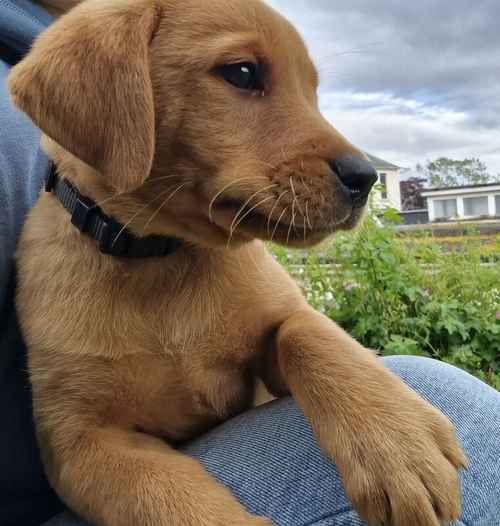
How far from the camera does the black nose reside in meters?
1.19

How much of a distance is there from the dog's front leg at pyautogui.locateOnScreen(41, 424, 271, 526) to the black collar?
36 centimetres

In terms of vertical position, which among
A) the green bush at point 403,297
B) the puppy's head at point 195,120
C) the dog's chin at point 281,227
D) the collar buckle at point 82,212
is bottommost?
the green bush at point 403,297

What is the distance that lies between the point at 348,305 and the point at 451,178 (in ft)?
27.9

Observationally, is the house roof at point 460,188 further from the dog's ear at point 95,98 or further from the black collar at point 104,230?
the dog's ear at point 95,98

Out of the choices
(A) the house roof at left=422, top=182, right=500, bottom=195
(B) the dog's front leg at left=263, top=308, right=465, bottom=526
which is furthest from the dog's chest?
(A) the house roof at left=422, top=182, right=500, bottom=195

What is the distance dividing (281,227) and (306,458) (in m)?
0.44

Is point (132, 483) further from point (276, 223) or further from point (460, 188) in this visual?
point (460, 188)

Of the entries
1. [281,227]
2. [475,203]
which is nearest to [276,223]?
[281,227]

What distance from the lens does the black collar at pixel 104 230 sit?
1286mm

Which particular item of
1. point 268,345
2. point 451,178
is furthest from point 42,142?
point 451,178

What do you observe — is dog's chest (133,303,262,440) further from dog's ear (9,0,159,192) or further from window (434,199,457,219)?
window (434,199,457,219)

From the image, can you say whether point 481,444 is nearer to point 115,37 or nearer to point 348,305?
point 115,37

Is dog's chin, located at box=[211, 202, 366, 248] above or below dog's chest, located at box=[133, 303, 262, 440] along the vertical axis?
above

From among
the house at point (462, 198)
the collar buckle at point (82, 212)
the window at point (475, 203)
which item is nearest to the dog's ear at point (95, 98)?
the collar buckle at point (82, 212)
